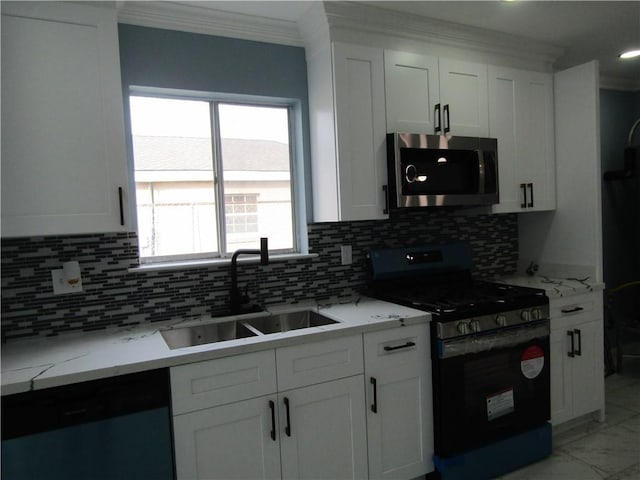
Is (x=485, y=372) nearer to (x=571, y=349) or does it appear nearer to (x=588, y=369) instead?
(x=571, y=349)

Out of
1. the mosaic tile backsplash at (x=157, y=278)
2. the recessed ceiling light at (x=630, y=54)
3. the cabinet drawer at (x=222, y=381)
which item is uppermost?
the recessed ceiling light at (x=630, y=54)

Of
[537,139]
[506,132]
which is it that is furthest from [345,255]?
[537,139]

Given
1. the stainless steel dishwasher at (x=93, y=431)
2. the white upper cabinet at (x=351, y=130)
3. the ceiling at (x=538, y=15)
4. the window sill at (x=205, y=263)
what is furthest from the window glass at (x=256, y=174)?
the stainless steel dishwasher at (x=93, y=431)

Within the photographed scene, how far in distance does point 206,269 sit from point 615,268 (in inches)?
139

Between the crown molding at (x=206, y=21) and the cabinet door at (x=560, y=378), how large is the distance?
227 centimetres

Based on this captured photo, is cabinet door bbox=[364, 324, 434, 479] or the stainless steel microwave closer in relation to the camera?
cabinet door bbox=[364, 324, 434, 479]

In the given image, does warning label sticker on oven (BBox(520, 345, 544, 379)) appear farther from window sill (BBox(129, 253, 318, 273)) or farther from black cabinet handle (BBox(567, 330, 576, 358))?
window sill (BBox(129, 253, 318, 273))

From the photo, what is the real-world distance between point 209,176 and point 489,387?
1.85 metres

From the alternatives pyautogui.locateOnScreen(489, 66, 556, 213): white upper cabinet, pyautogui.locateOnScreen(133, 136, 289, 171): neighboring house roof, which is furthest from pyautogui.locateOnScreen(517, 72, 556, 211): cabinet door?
pyautogui.locateOnScreen(133, 136, 289, 171): neighboring house roof

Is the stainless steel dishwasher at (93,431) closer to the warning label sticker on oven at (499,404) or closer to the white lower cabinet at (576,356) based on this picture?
the warning label sticker on oven at (499,404)

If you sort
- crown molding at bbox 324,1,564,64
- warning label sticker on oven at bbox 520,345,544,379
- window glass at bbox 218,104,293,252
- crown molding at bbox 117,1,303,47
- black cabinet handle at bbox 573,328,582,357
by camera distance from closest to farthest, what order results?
1. crown molding at bbox 117,1,303,47
2. crown molding at bbox 324,1,564,64
3. warning label sticker on oven at bbox 520,345,544,379
4. window glass at bbox 218,104,293,252
5. black cabinet handle at bbox 573,328,582,357

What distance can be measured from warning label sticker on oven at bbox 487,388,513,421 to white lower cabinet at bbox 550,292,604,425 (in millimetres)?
433

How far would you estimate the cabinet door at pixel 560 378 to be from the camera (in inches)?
101

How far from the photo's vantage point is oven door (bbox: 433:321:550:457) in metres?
2.15
